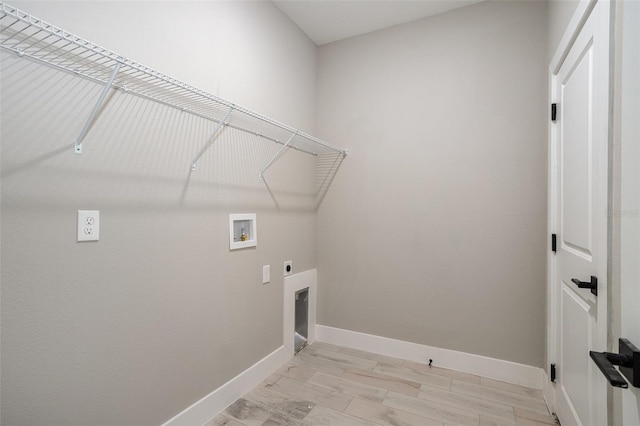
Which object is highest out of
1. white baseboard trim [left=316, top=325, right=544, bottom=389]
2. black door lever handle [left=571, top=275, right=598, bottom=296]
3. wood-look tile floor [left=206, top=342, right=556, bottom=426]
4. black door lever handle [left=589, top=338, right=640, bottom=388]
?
black door lever handle [left=571, top=275, right=598, bottom=296]

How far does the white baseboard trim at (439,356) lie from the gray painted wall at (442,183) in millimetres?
50

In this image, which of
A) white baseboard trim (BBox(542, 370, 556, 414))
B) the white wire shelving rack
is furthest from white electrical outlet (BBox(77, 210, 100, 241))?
white baseboard trim (BBox(542, 370, 556, 414))

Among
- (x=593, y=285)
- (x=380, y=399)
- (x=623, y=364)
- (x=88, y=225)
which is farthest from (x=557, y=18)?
(x=88, y=225)

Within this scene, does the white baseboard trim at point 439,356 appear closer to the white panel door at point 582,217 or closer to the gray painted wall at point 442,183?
the gray painted wall at point 442,183

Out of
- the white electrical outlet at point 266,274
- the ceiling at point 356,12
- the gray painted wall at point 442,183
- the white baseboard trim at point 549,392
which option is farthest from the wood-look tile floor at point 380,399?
the ceiling at point 356,12

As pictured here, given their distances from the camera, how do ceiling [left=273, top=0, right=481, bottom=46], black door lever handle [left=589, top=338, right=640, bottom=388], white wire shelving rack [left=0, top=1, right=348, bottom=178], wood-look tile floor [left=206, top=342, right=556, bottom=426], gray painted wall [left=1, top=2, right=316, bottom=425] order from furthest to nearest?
ceiling [left=273, top=0, right=481, bottom=46]
wood-look tile floor [left=206, top=342, right=556, bottom=426]
gray painted wall [left=1, top=2, right=316, bottom=425]
white wire shelving rack [left=0, top=1, right=348, bottom=178]
black door lever handle [left=589, top=338, right=640, bottom=388]

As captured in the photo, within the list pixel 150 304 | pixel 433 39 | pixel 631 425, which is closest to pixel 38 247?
pixel 150 304

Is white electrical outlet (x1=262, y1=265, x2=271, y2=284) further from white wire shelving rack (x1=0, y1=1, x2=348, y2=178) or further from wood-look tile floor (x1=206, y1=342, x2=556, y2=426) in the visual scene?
white wire shelving rack (x1=0, y1=1, x2=348, y2=178)

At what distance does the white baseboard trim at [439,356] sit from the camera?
2.06 m

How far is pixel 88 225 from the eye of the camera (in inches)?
46.7

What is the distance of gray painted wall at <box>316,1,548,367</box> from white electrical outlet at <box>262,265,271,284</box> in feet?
2.34

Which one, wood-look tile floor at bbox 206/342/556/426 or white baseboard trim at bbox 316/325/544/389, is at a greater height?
white baseboard trim at bbox 316/325/544/389

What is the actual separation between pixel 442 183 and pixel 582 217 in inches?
41.1

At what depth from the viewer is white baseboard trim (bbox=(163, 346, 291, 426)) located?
1603 millimetres
